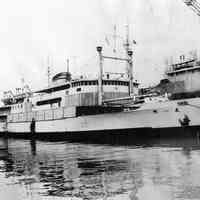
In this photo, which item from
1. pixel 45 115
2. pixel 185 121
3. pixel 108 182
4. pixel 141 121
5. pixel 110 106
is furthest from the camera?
pixel 45 115

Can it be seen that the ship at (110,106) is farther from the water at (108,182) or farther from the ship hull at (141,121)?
the water at (108,182)

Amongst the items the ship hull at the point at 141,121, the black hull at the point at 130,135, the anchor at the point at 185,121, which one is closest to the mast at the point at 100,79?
the ship hull at the point at 141,121

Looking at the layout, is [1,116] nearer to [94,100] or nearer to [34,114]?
[34,114]

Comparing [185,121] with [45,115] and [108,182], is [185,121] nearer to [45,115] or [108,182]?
[45,115]

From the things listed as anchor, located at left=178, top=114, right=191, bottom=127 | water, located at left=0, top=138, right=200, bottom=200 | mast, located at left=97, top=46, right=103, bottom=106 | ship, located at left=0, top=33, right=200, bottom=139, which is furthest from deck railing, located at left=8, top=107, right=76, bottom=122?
water, located at left=0, top=138, right=200, bottom=200

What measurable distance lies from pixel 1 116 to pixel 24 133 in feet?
34.2

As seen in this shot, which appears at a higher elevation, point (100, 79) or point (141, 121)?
point (100, 79)

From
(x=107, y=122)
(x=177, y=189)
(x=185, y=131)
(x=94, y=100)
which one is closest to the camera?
(x=177, y=189)

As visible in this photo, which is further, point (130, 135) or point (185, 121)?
point (130, 135)

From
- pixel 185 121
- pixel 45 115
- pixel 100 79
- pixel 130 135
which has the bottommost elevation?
pixel 130 135

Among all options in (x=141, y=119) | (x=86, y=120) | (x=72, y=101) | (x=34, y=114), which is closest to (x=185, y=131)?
(x=141, y=119)

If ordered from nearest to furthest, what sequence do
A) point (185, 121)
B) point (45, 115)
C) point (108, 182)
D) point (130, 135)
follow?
point (108, 182) < point (185, 121) < point (130, 135) < point (45, 115)

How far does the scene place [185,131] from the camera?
34938 millimetres

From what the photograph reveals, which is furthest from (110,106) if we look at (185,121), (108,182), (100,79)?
(108,182)
